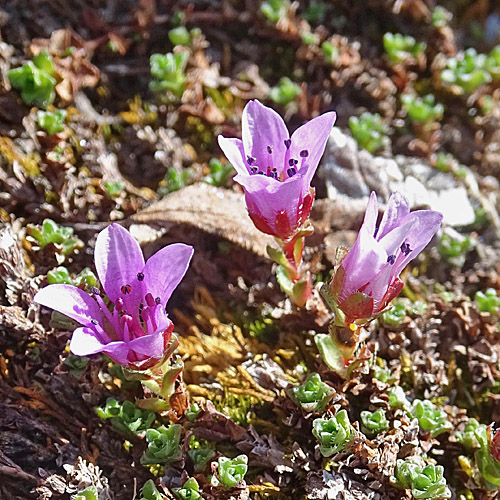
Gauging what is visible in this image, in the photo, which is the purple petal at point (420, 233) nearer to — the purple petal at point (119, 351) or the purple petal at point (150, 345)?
the purple petal at point (150, 345)

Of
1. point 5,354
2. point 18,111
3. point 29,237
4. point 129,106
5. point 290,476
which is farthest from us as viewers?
point 129,106

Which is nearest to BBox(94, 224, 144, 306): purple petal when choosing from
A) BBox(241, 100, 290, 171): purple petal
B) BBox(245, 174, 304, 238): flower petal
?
BBox(245, 174, 304, 238): flower petal

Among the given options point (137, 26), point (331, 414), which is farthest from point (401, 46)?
point (331, 414)

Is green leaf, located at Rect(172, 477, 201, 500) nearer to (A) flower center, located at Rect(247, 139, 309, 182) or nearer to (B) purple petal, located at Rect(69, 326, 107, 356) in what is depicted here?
(B) purple petal, located at Rect(69, 326, 107, 356)

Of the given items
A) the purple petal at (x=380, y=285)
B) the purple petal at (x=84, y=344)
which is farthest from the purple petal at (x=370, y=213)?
Result: the purple petal at (x=84, y=344)

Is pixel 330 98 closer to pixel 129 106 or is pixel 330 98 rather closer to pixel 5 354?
pixel 129 106

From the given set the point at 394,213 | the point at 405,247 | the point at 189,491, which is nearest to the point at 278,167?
the point at 394,213

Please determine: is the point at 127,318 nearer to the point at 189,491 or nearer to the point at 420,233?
the point at 189,491

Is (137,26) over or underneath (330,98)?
over
